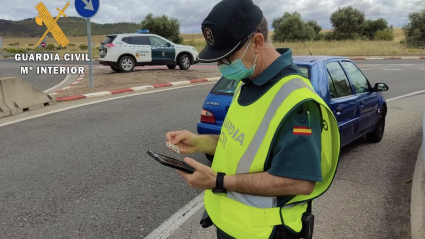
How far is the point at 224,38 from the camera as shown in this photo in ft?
4.78

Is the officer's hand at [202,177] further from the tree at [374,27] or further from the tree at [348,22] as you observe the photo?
the tree at [374,27]

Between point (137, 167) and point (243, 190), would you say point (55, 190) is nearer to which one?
point (137, 167)

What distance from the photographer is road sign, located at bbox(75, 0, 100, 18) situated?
11.4 meters

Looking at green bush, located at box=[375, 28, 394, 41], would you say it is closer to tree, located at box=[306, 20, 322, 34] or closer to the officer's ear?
tree, located at box=[306, 20, 322, 34]

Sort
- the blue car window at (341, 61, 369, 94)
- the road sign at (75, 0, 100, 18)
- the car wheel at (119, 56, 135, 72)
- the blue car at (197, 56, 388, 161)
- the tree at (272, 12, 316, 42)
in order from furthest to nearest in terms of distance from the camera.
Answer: the tree at (272, 12, 316, 42)
the car wheel at (119, 56, 135, 72)
the road sign at (75, 0, 100, 18)
the blue car window at (341, 61, 369, 94)
the blue car at (197, 56, 388, 161)

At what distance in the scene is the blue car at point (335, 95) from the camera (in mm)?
4961

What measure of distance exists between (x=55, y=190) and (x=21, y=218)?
0.67 metres

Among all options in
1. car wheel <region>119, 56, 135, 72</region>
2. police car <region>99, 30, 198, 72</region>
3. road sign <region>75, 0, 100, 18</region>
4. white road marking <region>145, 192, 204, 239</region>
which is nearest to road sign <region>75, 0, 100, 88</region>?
road sign <region>75, 0, 100, 18</region>

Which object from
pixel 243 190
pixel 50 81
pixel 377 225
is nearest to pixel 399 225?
pixel 377 225

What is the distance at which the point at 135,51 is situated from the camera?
17234 millimetres

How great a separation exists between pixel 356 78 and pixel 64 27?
16723cm

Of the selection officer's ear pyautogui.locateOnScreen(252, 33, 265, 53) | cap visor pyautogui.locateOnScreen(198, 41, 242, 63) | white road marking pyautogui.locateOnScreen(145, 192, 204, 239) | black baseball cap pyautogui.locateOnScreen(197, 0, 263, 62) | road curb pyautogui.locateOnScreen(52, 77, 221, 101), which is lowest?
white road marking pyautogui.locateOnScreen(145, 192, 204, 239)

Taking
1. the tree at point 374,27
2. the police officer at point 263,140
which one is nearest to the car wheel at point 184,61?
the police officer at point 263,140

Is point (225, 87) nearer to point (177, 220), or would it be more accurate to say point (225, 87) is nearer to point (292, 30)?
point (177, 220)
